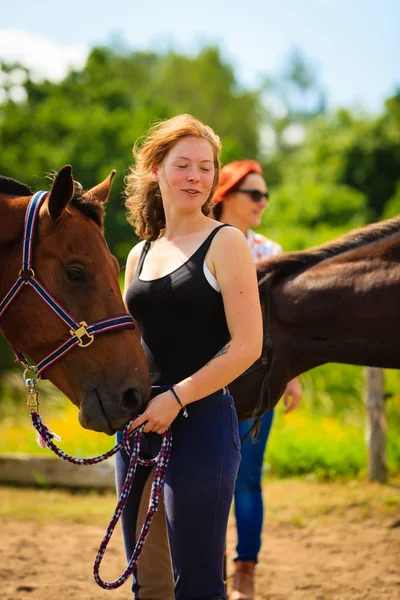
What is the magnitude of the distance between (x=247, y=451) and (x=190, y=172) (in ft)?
6.33

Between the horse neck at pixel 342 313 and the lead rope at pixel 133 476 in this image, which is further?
the horse neck at pixel 342 313

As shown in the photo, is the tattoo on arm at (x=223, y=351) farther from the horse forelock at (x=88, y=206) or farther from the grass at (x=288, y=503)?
the grass at (x=288, y=503)

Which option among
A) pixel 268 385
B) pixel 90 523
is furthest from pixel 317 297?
pixel 90 523

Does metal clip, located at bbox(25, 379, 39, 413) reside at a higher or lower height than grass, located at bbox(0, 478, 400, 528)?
higher

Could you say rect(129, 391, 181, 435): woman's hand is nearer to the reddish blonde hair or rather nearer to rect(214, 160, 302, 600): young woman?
the reddish blonde hair

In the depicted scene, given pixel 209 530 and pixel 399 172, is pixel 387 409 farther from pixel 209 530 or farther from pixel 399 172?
pixel 399 172

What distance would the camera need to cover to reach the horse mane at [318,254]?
3.50m

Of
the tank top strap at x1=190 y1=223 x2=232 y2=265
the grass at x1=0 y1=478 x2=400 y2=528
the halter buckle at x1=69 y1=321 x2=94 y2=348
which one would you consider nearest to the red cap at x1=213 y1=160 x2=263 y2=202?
the tank top strap at x1=190 y1=223 x2=232 y2=265

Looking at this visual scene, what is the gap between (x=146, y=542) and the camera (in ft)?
8.63

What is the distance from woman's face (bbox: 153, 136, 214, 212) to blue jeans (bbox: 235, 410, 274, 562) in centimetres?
172

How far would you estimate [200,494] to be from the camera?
233 centimetres

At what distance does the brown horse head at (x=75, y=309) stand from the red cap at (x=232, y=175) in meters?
1.93

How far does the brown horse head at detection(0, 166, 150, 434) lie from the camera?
92.1 inches

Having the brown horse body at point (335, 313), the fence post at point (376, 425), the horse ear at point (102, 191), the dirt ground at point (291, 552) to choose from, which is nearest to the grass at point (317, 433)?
the fence post at point (376, 425)
